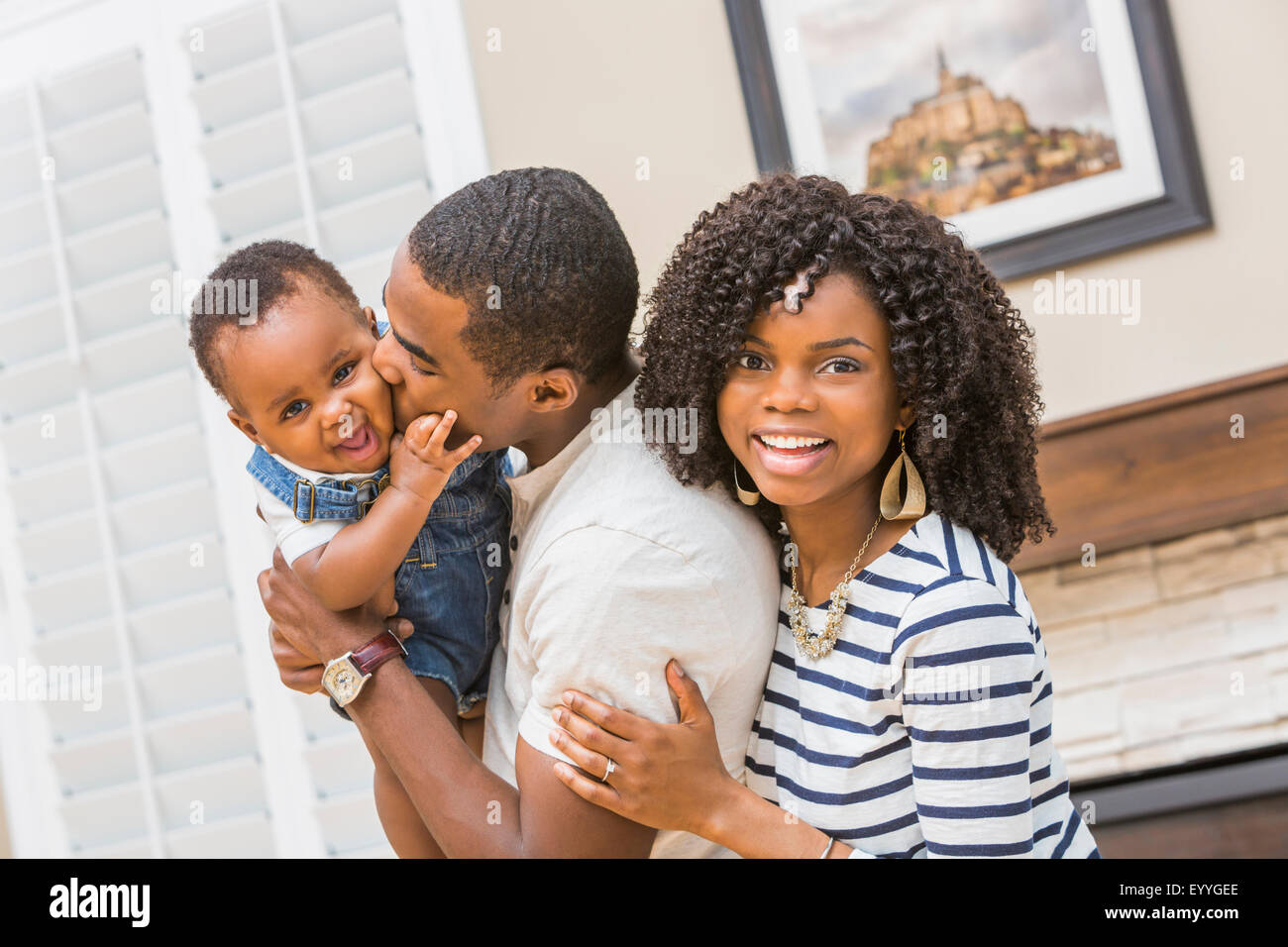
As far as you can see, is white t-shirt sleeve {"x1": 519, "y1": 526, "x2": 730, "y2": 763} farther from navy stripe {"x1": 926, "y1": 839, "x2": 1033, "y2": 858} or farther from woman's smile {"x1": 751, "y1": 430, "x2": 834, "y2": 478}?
navy stripe {"x1": 926, "y1": 839, "x2": 1033, "y2": 858}

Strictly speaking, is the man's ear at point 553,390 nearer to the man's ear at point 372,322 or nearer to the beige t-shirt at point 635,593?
the beige t-shirt at point 635,593

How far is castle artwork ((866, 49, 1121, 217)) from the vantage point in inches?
90.2

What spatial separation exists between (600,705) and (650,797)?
0.33 ft

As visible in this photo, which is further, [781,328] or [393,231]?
[393,231]

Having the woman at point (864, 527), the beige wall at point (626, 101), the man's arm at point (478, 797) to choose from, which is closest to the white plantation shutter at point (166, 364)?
the beige wall at point (626, 101)

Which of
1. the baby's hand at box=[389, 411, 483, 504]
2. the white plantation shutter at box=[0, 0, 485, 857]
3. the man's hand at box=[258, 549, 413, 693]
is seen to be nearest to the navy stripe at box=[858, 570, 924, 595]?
the baby's hand at box=[389, 411, 483, 504]

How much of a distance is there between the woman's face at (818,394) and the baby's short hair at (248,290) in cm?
55

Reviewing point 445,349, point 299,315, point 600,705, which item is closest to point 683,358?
point 445,349

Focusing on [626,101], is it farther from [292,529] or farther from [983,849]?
[983,849]

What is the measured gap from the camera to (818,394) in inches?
39.0

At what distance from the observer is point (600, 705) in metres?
1.01

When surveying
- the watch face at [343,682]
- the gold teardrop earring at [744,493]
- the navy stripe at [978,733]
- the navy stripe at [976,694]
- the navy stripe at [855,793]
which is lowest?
the navy stripe at [855,793]

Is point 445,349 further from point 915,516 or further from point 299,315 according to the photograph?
point 915,516

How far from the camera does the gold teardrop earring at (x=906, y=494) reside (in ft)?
3.47
